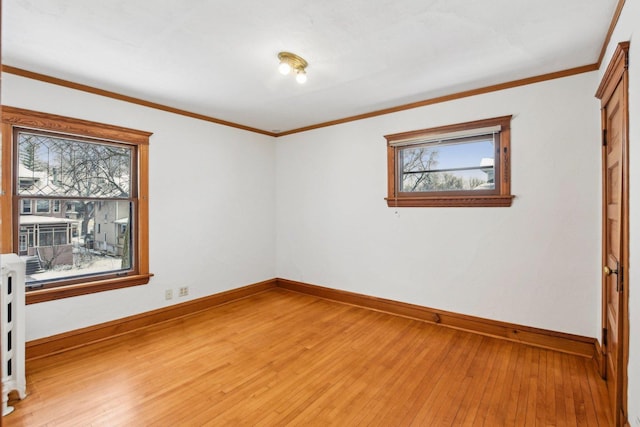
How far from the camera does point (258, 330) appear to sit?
368cm

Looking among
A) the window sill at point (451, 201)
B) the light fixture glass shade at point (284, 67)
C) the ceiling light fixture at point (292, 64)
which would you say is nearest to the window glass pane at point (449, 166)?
the window sill at point (451, 201)

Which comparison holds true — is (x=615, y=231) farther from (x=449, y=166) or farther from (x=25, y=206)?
(x=25, y=206)

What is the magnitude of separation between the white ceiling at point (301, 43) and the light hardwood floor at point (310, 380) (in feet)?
8.07

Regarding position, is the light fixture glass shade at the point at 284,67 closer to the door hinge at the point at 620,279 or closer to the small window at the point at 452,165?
the small window at the point at 452,165

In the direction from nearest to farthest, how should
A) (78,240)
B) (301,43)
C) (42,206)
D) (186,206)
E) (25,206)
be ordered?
(301,43)
(25,206)
(42,206)
(78,240)
(186,206)

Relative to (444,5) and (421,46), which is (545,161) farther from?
(444,5)

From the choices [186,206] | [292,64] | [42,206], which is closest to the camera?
[292,64]

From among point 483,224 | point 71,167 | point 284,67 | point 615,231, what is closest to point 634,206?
point 615,231

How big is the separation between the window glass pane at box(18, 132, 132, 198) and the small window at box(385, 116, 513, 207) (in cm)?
295

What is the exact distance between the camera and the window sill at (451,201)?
11.2ft

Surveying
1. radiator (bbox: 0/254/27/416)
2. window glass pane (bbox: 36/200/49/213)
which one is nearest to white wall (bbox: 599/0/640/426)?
radiator (bbox: 0/254/27/416)

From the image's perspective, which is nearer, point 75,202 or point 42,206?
point 42,206

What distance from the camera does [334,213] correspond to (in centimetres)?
472

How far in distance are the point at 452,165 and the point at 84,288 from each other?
3868 millimetres
